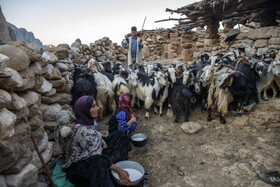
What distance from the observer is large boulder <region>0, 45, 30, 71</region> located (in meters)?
2.18

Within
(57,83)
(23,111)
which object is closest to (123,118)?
(57,83)

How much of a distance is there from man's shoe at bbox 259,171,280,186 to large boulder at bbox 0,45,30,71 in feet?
11.1

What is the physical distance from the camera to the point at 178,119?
4.55 metres

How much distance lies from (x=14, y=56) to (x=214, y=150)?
333cm

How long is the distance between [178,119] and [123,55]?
8.09 metres

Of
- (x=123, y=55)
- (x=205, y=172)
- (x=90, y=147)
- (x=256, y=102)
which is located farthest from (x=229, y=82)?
(x=123, y=55)

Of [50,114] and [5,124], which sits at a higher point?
[5,124]

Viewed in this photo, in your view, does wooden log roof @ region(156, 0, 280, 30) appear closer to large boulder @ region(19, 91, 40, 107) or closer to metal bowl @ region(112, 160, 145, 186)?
metal bowl @ region(112, 160, 145, 186)

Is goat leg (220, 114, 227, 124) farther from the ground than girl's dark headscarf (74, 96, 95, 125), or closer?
closer

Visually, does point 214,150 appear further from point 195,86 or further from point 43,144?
point 43,144

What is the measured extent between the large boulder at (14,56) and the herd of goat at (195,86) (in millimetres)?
2047

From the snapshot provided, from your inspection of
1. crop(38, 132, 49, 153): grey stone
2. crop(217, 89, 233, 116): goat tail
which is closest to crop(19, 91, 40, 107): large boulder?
crop(38, 132, 49, 153): grey stone

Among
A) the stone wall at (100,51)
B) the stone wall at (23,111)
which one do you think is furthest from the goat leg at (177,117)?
the stone wall at (100,51)

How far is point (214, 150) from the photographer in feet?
11.5
